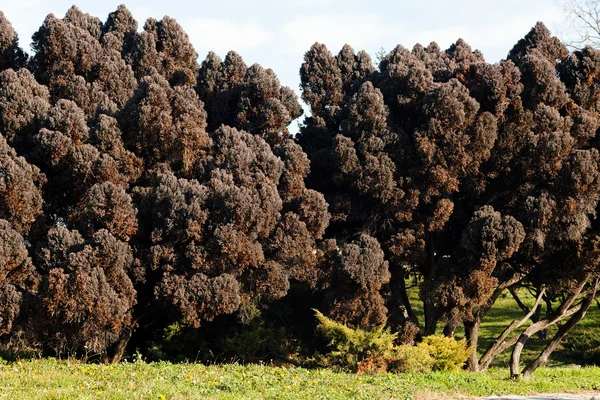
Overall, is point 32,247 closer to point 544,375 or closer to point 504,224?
point 504,224

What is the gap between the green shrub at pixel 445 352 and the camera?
15.5 meters

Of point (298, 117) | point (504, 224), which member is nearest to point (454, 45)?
point (298, 117)

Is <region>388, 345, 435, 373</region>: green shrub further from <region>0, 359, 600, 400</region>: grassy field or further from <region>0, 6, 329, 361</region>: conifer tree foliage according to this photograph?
<region>0, 6, 329, 361</region>: conifer tree foliage

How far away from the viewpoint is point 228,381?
11.0m

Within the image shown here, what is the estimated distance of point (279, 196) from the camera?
54.8ft

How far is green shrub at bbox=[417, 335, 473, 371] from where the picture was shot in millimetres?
15534

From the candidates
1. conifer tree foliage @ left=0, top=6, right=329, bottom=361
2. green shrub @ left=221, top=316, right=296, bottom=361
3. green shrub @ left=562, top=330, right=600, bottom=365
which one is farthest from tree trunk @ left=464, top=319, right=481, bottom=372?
green shrub @ left=562, top=330, right=600, bottom=365

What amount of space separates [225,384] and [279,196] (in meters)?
6.79

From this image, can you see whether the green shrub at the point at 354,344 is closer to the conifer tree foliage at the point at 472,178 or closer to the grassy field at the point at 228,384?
the conifer tree foliage at the point at 472,178

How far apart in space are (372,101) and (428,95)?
4.69 ft

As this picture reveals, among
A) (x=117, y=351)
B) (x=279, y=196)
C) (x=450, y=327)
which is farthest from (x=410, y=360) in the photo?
(x=117, y=351)

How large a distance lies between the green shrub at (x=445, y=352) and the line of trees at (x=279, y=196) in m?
0.99

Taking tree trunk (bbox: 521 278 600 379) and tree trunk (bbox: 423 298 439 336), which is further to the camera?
tree trunk (bbox: 423 298 439 336)

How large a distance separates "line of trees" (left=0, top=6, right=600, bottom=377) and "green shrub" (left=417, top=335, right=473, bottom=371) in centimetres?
99
